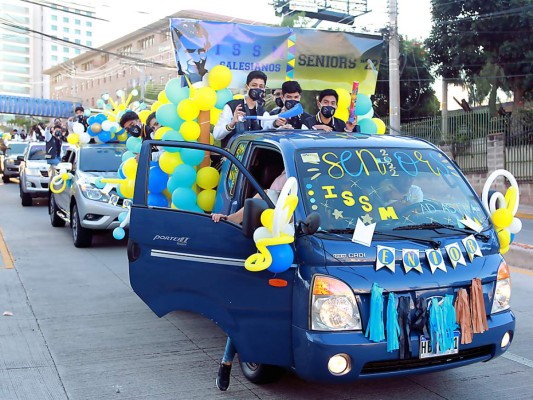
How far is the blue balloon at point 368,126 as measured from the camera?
23.8 ft

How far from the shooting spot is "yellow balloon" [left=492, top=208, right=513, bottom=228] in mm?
4691

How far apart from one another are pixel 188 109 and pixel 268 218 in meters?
2.55

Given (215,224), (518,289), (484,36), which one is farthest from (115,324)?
(484,36)

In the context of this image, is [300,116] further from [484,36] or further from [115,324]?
[484,36]

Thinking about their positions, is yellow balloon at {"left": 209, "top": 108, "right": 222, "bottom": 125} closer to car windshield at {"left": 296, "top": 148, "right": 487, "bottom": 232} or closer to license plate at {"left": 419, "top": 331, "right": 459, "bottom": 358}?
car windshield at {"left": 296, "top": 148, "right": 487, "bottom": 232}

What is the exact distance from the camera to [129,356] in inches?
214

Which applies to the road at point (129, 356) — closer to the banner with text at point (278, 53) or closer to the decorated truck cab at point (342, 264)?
the decorated truck cab at point (342, 264)

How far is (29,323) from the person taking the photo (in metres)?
6.45

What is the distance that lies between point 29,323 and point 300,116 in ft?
10.9

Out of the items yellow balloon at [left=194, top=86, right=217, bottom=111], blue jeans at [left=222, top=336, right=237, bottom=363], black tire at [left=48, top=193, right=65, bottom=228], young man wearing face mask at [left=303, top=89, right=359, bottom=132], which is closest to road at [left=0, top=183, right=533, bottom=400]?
blue jeans at [left=222, top=336, right=237, bottom=363]

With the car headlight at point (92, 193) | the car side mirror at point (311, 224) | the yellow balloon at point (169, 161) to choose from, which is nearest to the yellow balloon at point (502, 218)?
the car side mirror at point (311, 224)

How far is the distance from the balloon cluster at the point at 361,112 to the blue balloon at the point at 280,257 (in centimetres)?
349

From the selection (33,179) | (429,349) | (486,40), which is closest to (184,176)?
(429,349)

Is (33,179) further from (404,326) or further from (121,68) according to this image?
(121,68)
